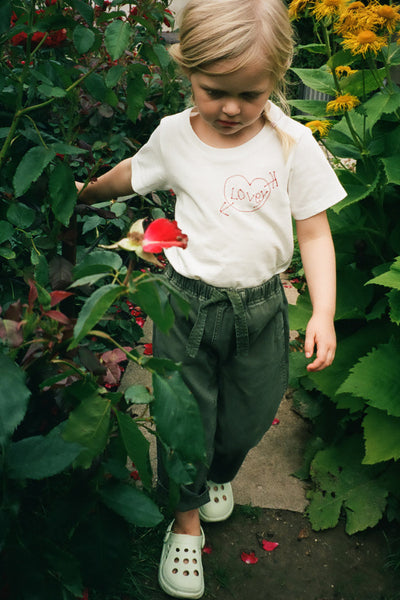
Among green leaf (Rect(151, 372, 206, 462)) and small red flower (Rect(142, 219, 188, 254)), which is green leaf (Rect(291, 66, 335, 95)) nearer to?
small red flower (Rect(142, 219, 188, 254))

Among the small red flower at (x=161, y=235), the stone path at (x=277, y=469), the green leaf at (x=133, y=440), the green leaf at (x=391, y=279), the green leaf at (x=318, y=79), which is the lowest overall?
the stone path at (x=277, y=469)

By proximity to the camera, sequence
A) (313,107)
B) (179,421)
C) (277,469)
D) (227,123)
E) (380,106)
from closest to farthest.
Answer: (179,421)
(227,123)
(380,106)
(313,107)
(277,469)

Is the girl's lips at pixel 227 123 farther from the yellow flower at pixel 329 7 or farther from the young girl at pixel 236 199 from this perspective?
the yellow flower at pixel 329 7

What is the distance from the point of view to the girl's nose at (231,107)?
129 cm

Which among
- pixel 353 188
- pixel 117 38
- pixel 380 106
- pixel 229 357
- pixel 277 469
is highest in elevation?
pixel 117 38

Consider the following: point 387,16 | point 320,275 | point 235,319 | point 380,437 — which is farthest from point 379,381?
point 387,16

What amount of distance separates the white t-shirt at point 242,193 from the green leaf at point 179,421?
659mm

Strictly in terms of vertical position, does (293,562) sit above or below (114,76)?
below

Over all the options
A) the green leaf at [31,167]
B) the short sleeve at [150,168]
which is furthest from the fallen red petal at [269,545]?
the green leaf at [31,167]

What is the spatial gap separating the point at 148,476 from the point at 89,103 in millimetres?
1398

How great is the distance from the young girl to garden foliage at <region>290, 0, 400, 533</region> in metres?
0.30

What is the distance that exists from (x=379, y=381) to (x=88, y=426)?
44.9 inches

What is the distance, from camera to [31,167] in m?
1.14

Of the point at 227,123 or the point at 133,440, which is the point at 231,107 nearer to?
the point at 227,123
